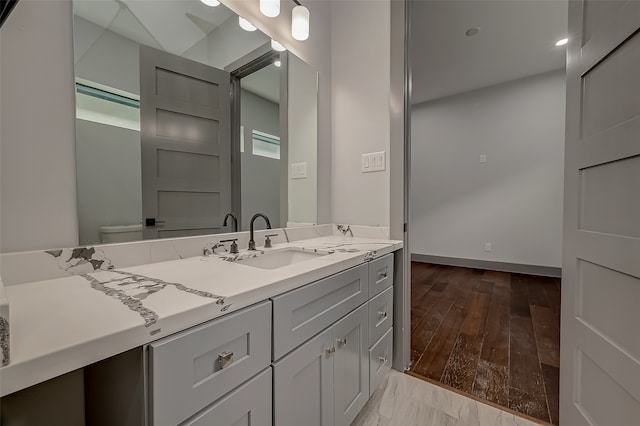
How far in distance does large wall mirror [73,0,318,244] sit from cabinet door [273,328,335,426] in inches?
26.4

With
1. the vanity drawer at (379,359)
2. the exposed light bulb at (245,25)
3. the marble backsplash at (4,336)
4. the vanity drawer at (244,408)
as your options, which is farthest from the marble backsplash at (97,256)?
the exposed light bulb at (245,25)

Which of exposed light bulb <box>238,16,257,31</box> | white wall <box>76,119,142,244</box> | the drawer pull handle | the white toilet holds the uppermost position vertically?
exposed light bulb <box>238,16,257,31</box>

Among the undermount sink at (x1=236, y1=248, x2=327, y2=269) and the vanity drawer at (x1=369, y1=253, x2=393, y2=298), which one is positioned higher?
the undermount sink at (x1=236, y1=248, x2=327, y2=269)

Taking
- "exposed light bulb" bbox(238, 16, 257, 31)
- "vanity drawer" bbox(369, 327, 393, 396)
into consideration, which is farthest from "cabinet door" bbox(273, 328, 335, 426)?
"exposed light bulb" bbox(238, 16, 257, 31)

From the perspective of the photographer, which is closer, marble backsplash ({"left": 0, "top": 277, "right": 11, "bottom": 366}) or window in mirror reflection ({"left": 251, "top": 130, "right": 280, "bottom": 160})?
marble backsplash ({"left": 0, "top": 277, "right": 11, "bottom": 366})

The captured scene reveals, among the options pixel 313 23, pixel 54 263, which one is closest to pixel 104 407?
pixel 54 263

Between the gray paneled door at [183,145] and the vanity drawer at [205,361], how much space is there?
1.94 ft

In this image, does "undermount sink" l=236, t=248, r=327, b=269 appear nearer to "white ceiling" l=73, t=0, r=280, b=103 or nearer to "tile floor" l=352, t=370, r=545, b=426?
"tile floor" l=352, t=370, r=545, b=426

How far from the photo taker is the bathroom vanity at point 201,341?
1.49ft

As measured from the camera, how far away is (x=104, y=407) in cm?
61

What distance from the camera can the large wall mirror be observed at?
2.79 feet

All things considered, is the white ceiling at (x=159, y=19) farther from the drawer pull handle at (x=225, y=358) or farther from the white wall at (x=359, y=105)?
the drawer pull handle at (x=225, y=358)

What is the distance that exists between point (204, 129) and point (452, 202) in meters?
3.87

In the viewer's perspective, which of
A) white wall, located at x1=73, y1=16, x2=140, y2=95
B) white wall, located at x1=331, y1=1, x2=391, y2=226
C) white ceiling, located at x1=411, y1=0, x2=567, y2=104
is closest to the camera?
white wall, located at x1=73, y1=16, x2=140, y2=95
